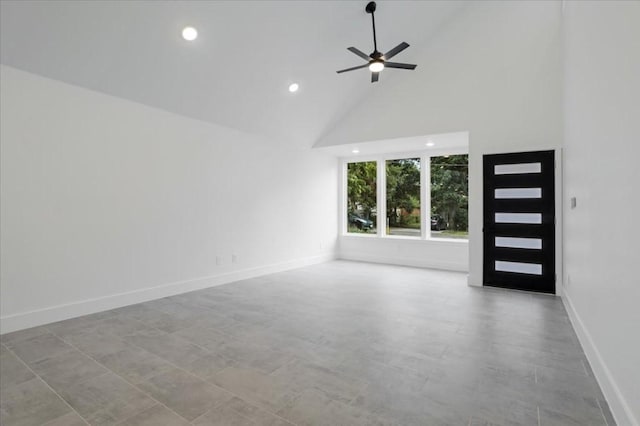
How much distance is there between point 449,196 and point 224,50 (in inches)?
205

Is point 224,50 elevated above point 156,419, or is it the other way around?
point 224,50

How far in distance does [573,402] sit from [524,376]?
1.16 feet

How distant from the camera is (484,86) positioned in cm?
558

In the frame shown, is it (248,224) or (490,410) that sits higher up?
(248,224)

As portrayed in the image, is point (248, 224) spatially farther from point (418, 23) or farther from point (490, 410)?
point (490, 410)

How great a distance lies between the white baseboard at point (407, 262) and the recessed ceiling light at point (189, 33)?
5.78 m

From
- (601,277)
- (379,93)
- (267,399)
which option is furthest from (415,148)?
(267,399)

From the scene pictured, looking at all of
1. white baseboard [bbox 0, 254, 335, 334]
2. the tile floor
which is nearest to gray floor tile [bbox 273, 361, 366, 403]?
the tile floor

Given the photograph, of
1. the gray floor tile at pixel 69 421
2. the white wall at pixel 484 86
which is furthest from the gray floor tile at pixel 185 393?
the white wall at pixel 484 86

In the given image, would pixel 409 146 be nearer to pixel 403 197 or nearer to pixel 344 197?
pixel 403 197

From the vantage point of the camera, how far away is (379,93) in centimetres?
664

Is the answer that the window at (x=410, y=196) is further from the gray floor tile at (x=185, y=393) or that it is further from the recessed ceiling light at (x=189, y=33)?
the gray floor tile at (x=185, y=393)

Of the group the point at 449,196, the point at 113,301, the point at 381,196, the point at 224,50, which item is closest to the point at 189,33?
the point at 224,50

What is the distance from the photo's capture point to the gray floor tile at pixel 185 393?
7.02 ft
